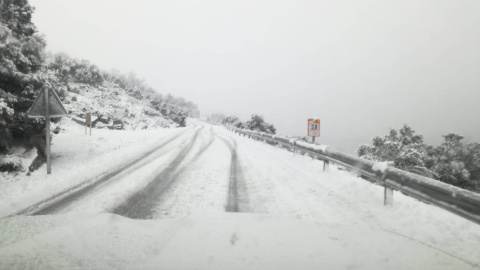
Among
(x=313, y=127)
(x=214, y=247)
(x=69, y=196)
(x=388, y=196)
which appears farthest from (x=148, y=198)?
(x=313, y=127)

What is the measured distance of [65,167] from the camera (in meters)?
8.73

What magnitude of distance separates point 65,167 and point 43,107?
1935mm

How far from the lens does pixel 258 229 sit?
13.4 ft

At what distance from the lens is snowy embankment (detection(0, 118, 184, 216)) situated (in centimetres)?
589

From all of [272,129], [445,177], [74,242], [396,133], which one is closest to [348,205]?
[74,242]

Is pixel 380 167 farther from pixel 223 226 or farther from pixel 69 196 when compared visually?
pixel 69 196

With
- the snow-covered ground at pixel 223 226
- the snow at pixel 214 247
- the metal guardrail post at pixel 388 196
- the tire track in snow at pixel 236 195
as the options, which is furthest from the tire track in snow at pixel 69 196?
the metal guardrail post at pixel 388 196

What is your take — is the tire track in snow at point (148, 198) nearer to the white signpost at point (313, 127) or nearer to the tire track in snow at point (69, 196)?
the tire track in snow at point (69, 196)

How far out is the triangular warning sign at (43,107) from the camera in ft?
25.3

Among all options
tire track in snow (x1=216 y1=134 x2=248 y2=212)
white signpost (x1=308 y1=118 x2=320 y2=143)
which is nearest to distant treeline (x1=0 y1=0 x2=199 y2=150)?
tire track in snow (x1=216 y1=134 x2=248 y2=212)

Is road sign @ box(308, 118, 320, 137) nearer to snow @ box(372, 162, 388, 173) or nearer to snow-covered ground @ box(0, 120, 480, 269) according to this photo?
snow-covered ground @ box(0, 120, 480, 269)

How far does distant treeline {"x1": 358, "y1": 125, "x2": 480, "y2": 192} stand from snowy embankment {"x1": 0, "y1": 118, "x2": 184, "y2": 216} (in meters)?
18.7

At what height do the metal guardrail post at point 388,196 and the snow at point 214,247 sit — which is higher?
the metal guardrail post at point 388,196

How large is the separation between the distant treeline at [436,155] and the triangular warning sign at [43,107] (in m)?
20.5
